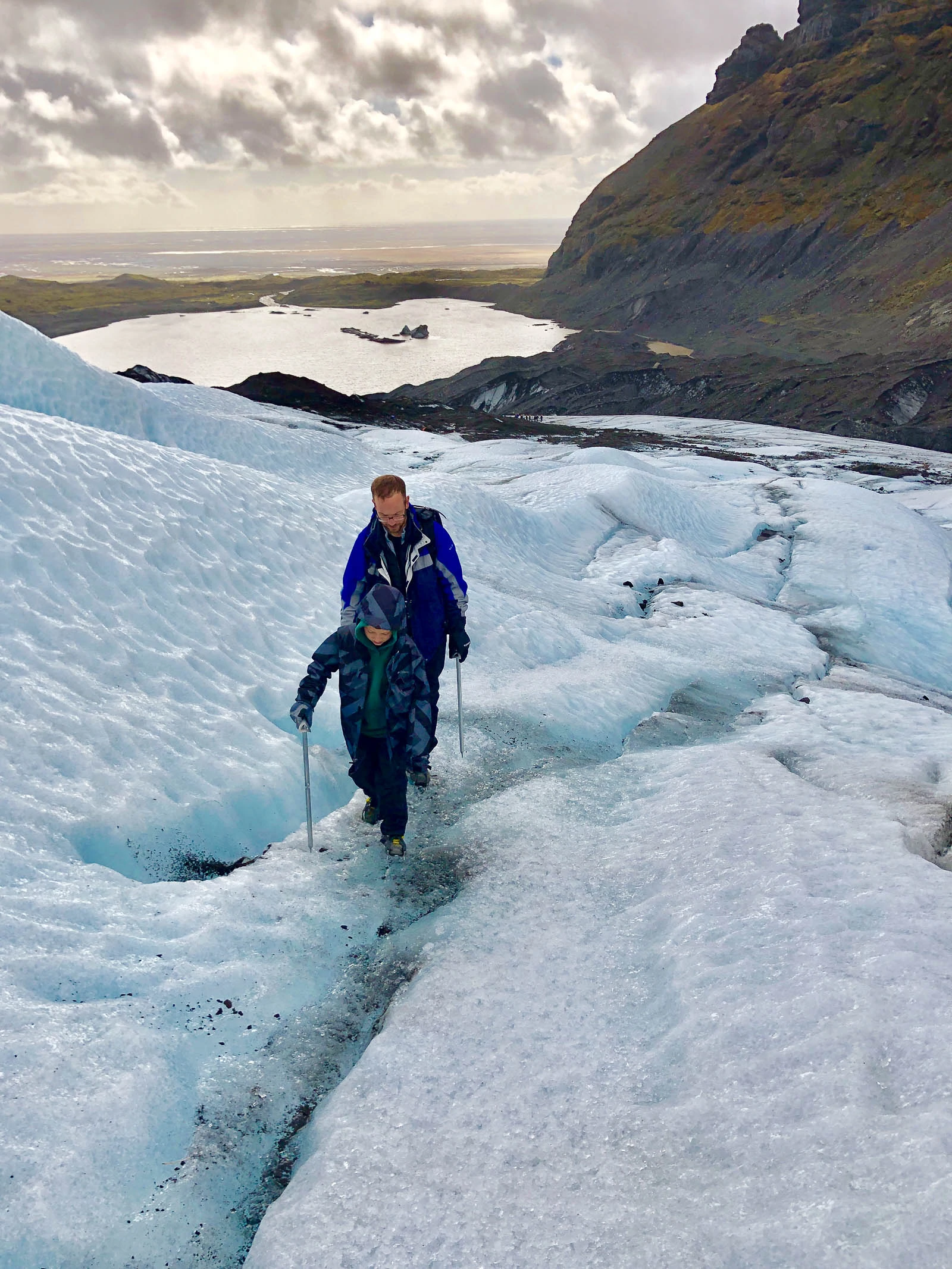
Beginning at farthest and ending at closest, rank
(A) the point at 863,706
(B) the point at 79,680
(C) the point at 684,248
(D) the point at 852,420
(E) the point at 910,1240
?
(C) the point at 684,248 → (D) the point at 852,420 → (A) the point at 863,706 → (B) the point at 79,680 → (E) the point at 910,1240

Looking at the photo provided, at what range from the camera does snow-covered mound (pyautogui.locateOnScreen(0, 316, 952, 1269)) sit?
10.7ft

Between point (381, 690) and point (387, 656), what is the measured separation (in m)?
0.24

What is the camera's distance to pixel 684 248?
140 m

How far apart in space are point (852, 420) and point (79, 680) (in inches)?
2378

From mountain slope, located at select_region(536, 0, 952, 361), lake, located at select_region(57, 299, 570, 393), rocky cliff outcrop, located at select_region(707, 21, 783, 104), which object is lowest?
lake, located at select_region(57, 299, 570, 393)

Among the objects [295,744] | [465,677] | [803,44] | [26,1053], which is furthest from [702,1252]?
[803,44]

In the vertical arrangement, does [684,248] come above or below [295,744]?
above

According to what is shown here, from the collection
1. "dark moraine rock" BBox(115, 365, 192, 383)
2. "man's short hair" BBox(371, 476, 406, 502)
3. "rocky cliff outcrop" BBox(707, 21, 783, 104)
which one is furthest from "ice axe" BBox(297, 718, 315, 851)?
"rocky cliff outcrop" BBox(707, 21, 783, 104)

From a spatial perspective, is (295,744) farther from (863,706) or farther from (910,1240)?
(863,706)

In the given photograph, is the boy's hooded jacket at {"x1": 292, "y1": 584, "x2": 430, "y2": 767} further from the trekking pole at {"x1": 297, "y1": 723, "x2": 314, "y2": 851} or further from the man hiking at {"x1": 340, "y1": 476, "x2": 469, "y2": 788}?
the man hiking at {"x1": 340, "y1": 476, "x2": 469, "y2": 788}

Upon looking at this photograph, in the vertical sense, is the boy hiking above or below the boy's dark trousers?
above

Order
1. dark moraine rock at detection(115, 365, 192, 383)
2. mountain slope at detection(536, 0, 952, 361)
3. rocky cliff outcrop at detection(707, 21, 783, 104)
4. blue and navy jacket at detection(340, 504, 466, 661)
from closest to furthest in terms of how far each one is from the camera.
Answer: blue and navy jacket at detection(340, 504, 466, 661)
dark moraine rock at detection(115, 365, 192, 383)
mountain slope at detection(536, 0, 952, 361)
rocky cliff outcrop at detection(707, 21, 783, 104)

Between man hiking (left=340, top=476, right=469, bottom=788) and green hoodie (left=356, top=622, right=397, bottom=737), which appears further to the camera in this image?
man hiking (left=340, top=476, right=469, bottom=788)

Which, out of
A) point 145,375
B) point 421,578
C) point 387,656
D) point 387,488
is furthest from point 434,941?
point 145,375
